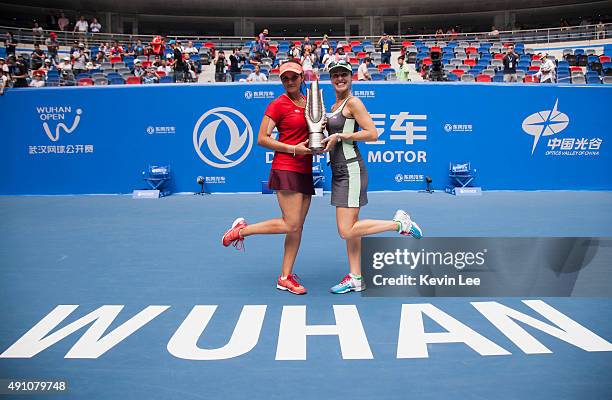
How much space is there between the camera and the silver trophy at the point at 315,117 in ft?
17.2

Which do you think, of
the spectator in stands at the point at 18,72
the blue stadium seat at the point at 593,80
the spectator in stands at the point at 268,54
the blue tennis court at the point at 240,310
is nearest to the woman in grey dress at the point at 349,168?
the blue tennis court at the point at 240,310

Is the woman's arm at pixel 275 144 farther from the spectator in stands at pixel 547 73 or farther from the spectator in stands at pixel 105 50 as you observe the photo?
the spectator in stands at pixel 105 50

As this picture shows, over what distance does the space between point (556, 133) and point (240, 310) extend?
10.7 meters

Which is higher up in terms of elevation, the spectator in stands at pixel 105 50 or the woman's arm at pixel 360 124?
the spectator in stands at pixel 105 50

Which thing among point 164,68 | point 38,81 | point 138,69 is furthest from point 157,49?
point 38,81

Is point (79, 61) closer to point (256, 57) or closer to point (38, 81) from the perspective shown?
point (256, 57)

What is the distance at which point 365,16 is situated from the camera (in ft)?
128

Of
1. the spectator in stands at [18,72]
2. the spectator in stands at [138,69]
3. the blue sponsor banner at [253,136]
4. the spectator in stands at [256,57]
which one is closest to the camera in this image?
the blue sponsor banner at [253,136]

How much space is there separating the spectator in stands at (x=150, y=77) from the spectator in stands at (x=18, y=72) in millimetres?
2993

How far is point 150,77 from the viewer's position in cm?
1783

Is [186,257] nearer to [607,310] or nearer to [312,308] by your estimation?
[312,308]

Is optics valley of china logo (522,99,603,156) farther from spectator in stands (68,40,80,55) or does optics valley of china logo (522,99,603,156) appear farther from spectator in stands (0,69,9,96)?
spectator in stands (68,40,80,55)

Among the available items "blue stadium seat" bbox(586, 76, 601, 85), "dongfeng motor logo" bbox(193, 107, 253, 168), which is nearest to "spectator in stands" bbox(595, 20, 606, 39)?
"blue stadium seat" bbox(586, 76, 601, 85)

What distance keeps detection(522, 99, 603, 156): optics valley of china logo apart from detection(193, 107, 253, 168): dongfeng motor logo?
609 cm
